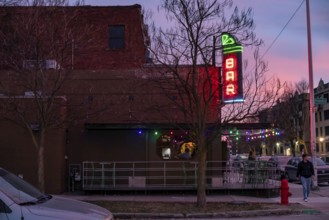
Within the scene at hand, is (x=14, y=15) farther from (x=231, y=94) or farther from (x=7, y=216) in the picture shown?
(x=7, y=216)

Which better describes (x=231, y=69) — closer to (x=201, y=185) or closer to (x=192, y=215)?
(x=201, y=185)

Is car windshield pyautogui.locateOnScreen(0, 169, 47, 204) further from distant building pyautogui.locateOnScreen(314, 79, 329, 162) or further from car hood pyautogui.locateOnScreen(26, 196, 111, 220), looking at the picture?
distant building pyautogui.locateOnScreen(314, 79, 329, 162)

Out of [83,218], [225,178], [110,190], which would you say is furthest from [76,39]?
[83,218]

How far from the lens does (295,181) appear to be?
103 feet

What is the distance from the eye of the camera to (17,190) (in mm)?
6406

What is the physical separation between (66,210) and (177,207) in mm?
9890

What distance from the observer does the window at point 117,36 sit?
26.3 m

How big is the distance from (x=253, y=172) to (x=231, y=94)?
3.44 m

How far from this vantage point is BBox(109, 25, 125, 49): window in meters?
26.3

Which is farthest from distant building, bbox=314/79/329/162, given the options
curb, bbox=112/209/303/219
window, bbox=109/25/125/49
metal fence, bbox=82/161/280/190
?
curb, bbox=112/209/303/219

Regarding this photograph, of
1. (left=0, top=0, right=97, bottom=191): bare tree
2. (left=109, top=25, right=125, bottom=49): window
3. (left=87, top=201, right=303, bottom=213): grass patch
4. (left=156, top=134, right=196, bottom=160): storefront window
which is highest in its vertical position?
(left=109, top=25, right=125, bottom=49): window

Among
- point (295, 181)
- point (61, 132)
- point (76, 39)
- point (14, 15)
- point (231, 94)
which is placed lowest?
point (295, 181)

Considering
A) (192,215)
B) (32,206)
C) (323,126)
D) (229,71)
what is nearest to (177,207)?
(192,215)

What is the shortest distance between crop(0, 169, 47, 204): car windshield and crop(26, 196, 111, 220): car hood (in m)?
0.19
